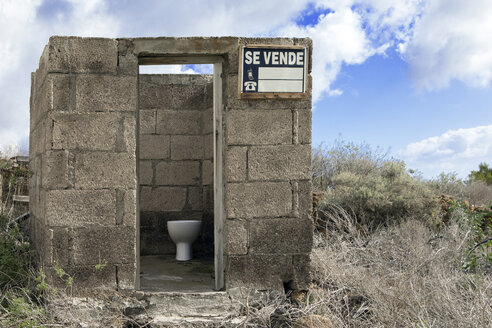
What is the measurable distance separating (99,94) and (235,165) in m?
1.28

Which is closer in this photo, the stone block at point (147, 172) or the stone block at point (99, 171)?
the stone block at point (99, 171)

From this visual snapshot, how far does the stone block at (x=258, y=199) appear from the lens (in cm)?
422

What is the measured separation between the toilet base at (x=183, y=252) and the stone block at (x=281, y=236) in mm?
2133

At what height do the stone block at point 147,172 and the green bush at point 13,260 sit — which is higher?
the stone block at point 147,172

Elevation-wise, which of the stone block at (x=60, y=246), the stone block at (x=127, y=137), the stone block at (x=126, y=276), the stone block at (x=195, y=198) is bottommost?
the stone block at (x=126, y=276)

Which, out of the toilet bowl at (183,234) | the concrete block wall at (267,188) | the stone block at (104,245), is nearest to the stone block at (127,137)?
the stone block at (104,245)

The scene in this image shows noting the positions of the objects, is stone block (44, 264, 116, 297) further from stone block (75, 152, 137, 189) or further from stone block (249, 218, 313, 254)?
stone block (249, 218, 313, 254)

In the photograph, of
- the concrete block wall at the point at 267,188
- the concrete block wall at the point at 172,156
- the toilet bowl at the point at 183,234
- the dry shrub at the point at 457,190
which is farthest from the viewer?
the dry shrub at the point at 457,190

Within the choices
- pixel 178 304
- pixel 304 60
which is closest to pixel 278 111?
pixel 304 60

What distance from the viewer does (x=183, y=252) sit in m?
6.21

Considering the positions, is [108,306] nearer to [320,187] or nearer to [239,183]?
[239,183]

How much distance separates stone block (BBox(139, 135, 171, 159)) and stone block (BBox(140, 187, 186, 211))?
445 millimetres

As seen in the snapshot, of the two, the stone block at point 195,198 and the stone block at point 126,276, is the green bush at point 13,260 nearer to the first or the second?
the stone block at point 126,276

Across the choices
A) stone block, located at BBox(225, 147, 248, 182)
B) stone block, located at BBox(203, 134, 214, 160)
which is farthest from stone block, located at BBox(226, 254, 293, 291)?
stone block, located at BBox(203, 134, 214, 160)
